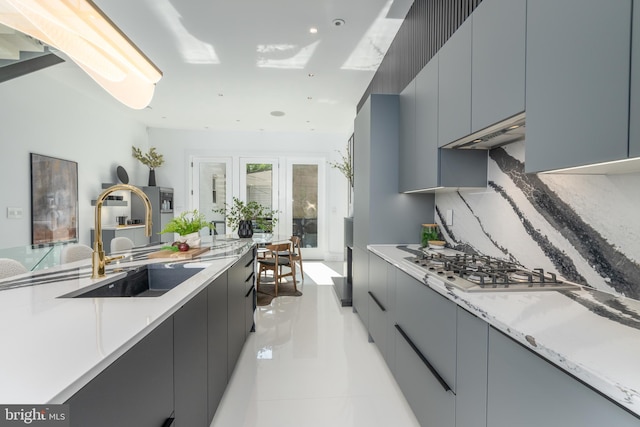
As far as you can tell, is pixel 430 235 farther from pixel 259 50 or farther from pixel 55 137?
A: pixel 55 137

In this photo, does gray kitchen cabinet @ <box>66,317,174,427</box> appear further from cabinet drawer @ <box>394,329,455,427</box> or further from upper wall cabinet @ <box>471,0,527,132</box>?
upper wall cabinet @ <box>471,0,527,132</box>

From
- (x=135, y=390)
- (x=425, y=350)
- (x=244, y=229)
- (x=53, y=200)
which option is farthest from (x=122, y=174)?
(x=425, y=350)

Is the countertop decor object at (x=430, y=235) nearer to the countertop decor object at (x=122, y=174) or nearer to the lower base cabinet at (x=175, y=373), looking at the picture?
the lower base cabinet at (x=175, y=373)

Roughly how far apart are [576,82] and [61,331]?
1.71 metres

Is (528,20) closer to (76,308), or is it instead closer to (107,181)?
(76,308)

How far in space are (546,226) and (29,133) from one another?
5.44m

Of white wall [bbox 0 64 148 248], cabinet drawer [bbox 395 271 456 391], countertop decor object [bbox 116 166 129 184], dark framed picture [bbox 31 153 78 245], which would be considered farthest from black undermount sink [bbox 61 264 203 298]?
countertop decor object [bbox 116 166 129 184]

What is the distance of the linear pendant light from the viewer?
1097mm

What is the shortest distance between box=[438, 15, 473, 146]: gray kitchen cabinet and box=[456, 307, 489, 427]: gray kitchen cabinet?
1.00 metres

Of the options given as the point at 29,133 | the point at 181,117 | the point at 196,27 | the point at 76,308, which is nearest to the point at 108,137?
the point at 181,117

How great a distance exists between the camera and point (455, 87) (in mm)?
1730

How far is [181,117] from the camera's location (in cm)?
592

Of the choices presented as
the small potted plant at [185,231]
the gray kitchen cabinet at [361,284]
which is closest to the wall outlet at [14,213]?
the small potted plant at [185,231]

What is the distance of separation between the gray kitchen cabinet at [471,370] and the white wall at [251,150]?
5.77m
